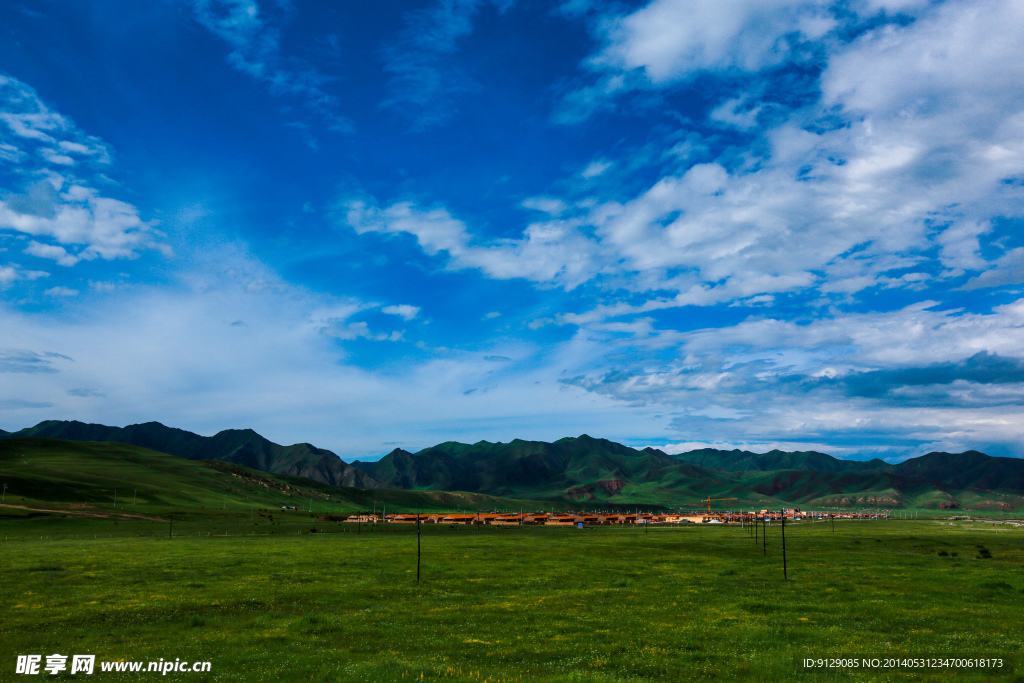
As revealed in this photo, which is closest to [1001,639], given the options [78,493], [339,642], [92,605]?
[339,642]

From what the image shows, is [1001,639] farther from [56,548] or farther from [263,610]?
[56,548]

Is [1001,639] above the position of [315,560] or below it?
above

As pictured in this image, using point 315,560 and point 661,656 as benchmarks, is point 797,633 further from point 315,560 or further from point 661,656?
point 315,560

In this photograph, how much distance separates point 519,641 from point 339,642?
33.9 ft

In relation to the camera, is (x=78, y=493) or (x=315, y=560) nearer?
(x=315, y=560)

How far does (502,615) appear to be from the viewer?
40469 millimetres

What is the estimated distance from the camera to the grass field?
2759cm

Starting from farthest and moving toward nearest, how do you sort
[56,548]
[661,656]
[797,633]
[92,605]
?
[56,548]
[92,605]
[797,633]
[661,656]

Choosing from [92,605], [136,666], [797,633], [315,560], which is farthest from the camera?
[315,560]

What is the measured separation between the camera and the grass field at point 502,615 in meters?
27.6

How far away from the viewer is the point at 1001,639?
32531mm

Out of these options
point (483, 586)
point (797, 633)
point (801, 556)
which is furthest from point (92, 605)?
point (801, 556)

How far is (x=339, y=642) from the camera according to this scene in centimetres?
3241

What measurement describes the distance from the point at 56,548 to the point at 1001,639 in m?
114
